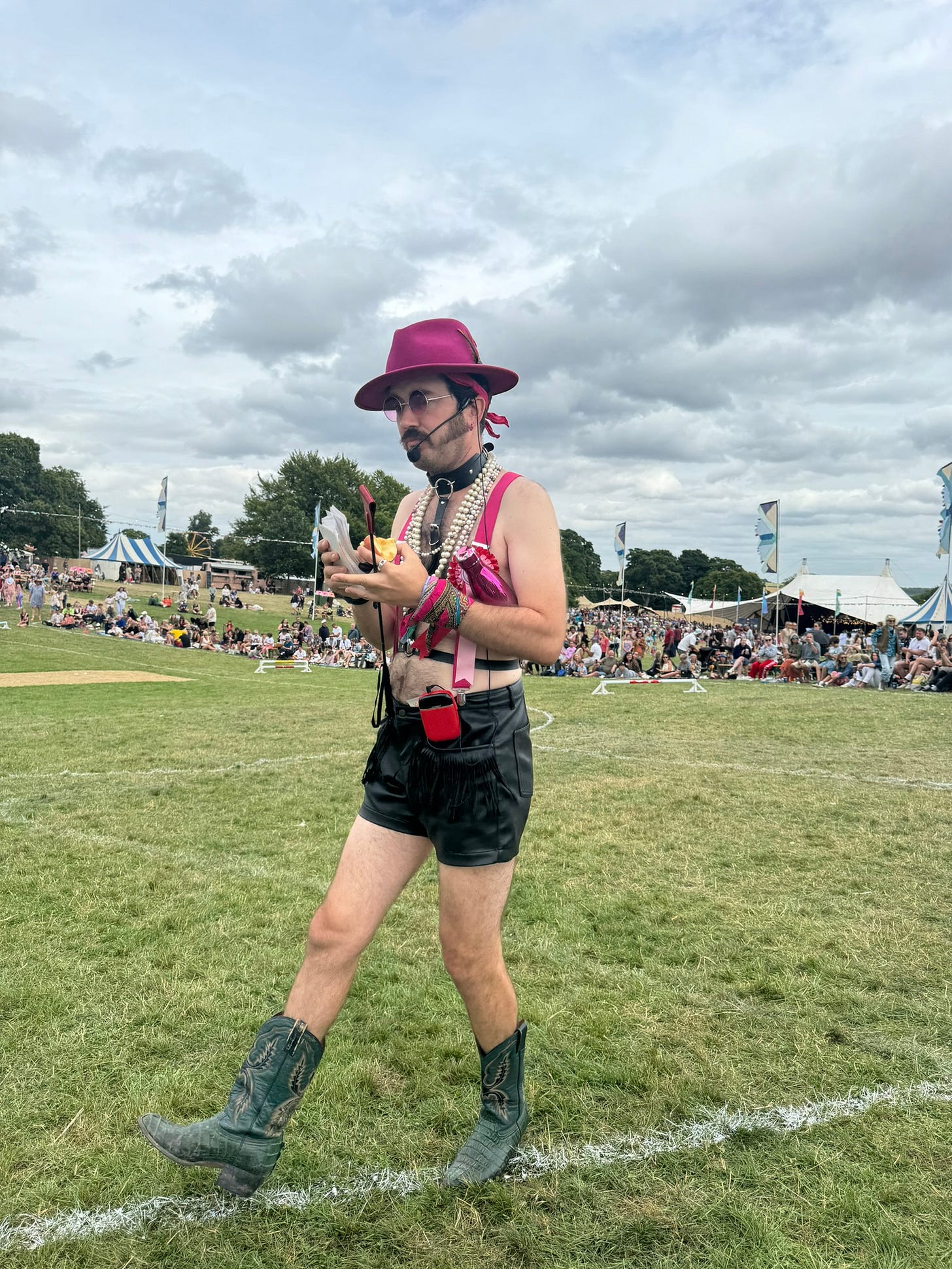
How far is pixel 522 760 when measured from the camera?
2553 millimetres

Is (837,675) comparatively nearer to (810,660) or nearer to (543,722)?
(810,660)

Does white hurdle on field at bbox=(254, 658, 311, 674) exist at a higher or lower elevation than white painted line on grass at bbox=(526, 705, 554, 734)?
lower

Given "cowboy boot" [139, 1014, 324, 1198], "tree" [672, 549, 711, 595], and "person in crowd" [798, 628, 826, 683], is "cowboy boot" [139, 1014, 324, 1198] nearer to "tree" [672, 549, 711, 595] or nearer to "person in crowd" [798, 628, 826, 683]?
"person in crowd" [798, 628, 826, 683]

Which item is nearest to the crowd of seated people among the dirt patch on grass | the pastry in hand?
the dirt patch on grass

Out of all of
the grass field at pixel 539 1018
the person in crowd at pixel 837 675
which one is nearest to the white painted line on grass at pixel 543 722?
the grass field at pixel 539 1018

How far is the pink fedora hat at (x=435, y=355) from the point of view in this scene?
255 cm

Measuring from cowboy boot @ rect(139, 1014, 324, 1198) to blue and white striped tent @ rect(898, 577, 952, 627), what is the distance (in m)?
29.4

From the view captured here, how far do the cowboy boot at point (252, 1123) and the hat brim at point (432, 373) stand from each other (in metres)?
1.94

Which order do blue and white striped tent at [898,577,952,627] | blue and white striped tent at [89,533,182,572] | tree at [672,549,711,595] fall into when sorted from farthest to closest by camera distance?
tree at [672,549,711,595], blue and white striped tent at [89,533,182,572], blue and white striped tent at [898,577,952,627]

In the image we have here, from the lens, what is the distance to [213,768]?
29.2ft

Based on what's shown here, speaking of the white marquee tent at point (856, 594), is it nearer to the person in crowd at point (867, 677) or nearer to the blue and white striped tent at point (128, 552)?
the person in crowd at point (867, 677)

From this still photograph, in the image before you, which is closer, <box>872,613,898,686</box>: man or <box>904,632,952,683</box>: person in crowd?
<box>904,632,952,683</box>: person in crowd

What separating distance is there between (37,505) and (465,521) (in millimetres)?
86751

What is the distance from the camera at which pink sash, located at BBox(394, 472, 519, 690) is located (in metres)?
2.46
